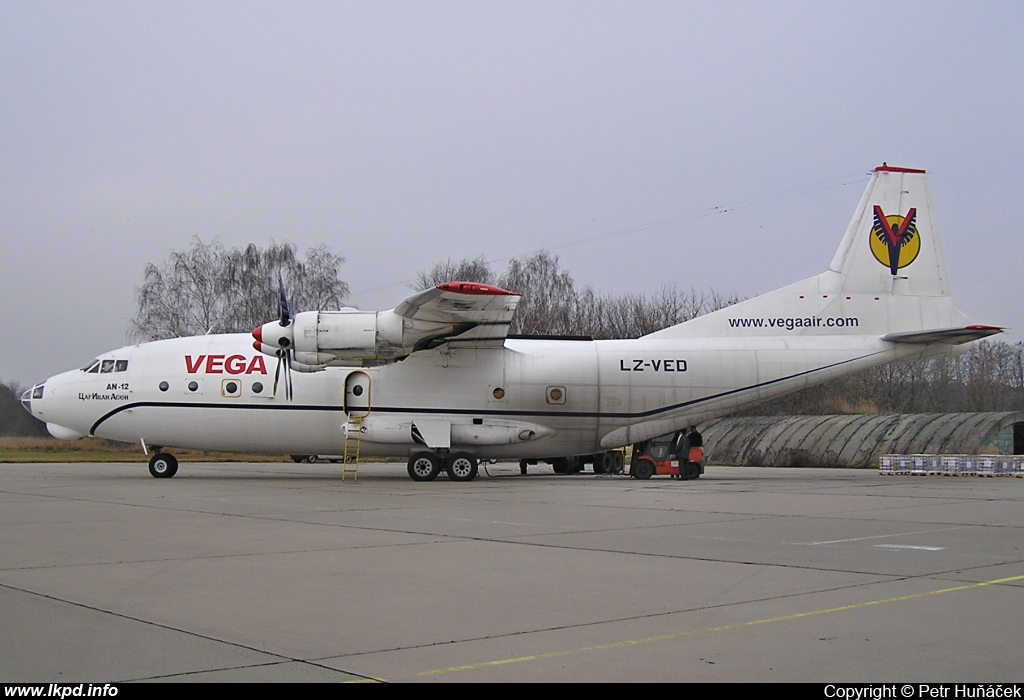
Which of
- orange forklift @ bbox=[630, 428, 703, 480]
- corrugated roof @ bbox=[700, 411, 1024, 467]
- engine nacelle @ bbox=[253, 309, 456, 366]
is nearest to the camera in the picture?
engine nacelle @ bbox=[253, 309, 456, 366]

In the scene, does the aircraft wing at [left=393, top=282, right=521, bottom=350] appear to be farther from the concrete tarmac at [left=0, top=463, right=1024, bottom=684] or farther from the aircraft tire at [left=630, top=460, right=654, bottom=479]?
the concrete tarmac at [left=0, top=463, right=1024, bottom=684]

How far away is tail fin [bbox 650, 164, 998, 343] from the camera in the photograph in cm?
2548

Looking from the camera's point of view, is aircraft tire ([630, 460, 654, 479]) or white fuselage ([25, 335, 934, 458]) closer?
white fuselage ([25, 335, 934, 458])

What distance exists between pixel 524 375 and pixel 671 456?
17.9 ft

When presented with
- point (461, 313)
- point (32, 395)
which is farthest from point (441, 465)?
point (32, 395)

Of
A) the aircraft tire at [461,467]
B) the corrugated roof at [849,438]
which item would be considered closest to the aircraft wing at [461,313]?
the aircraft tire at [461,467]

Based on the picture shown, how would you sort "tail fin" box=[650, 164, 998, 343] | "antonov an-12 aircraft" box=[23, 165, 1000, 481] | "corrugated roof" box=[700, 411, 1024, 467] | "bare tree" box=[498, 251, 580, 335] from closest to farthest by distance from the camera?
"antonov an-12 aircraft" box=[23, 165, 1000, 481] < "tail fin" box=[650, 164, 998, 343] < "corrugated roof" box=[700, 411, 1024, 467] < "bare tree" box=[498, 251, 580, 335]

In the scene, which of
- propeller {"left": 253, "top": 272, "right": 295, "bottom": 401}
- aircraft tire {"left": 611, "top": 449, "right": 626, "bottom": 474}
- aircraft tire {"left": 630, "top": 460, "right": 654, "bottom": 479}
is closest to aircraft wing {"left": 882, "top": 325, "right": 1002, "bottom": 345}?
aircraft tire {"left": 630, "top": 460, "right": 654, "bottom": 479}

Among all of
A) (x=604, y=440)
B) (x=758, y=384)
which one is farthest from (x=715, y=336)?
(x=604, y=440)

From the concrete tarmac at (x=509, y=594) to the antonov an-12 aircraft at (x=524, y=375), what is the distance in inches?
343

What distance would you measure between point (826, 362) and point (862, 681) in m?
21.4

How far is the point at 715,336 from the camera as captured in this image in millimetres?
25750

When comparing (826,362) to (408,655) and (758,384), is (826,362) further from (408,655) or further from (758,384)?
(408,655)

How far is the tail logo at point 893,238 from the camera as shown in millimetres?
25703
